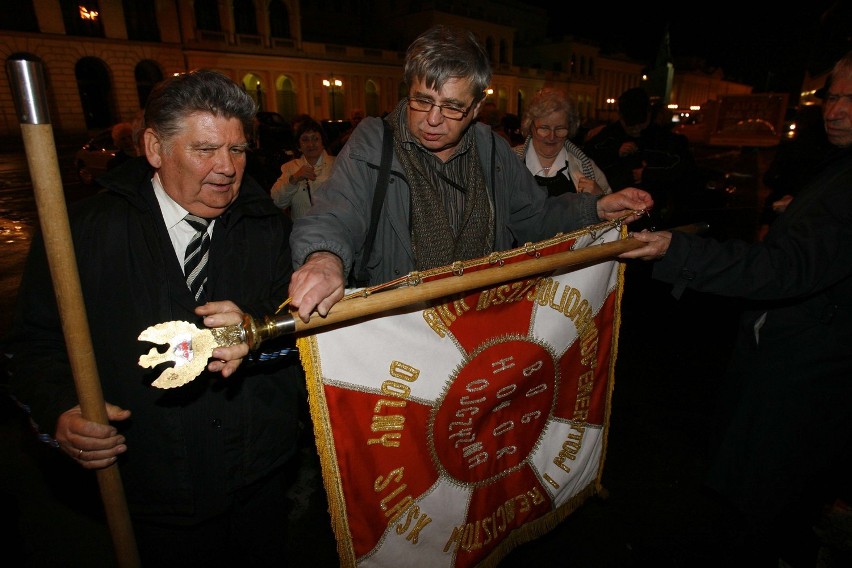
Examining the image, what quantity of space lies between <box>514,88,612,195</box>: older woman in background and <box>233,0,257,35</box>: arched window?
1415 inches

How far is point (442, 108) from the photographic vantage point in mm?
1985

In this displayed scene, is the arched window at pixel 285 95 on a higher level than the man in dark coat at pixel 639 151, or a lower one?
higher

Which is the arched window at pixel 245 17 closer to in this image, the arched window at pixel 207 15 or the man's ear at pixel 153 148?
the arched window at pixel 207 15

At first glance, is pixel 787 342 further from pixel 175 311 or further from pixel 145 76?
pixel 145 76

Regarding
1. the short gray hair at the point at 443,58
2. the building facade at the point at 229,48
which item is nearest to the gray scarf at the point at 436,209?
the short gray hair at the point at 443,58

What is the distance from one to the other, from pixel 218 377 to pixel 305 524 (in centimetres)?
162

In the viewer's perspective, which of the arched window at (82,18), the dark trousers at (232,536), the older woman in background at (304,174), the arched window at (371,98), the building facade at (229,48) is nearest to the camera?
the dark trousers at (232,536)

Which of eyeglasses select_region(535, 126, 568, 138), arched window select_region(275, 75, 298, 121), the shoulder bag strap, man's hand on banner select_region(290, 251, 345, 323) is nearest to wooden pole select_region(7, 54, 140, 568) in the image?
man's hand on banner select_region(290, 251, 345, 323)

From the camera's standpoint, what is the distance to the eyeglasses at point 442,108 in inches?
78.1

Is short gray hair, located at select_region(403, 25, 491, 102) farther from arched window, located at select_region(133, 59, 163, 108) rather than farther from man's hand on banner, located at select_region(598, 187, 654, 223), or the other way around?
arched window, located at select_region(133, 59, 163, 108)

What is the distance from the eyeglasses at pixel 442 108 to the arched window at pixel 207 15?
36.1 m

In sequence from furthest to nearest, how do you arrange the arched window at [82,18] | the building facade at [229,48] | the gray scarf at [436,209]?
the arched window at [82,18]
the building facade at [229,48]
the gray scarf at [436,209]

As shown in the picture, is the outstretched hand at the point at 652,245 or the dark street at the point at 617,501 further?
the dark street at the point at 617,501

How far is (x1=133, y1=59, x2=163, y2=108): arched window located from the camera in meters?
29.4
